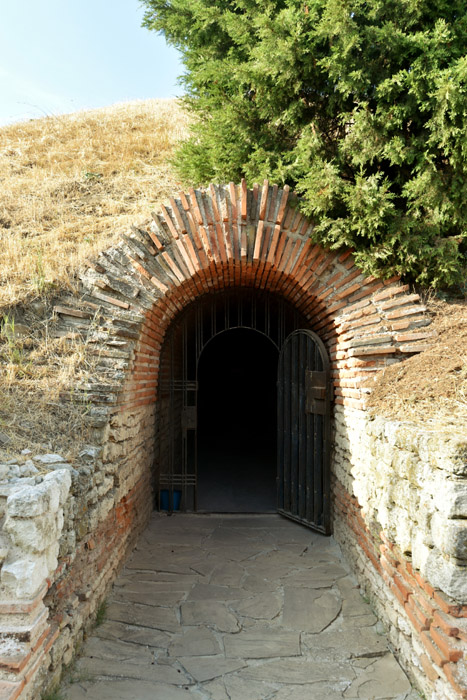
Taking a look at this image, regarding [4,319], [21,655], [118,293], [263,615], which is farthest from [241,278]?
[21,655]

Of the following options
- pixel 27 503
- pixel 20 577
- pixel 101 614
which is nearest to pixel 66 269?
pixel 27 503

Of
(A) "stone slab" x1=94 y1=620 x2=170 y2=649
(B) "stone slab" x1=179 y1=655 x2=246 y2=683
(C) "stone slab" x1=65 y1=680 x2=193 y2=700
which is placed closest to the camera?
(C) "stone slab" x1=65 y1=680 x2=193 y2=700

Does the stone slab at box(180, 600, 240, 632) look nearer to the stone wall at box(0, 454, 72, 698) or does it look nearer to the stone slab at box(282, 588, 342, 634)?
the stone slab at box(282, 588, 342, 634)

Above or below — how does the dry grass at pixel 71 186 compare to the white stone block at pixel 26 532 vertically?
above

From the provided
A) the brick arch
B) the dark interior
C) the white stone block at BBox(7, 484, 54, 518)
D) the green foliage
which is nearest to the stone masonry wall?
the brick arch

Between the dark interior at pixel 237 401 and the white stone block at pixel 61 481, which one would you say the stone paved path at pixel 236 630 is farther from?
the dark interior at pixel 237 401

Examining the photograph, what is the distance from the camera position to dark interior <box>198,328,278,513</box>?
956cm

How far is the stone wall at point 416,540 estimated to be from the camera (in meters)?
2.27

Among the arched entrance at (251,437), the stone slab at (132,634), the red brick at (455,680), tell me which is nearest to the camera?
the red brick at (455,680)

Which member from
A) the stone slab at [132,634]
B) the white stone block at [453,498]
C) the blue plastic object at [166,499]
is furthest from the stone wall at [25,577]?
the blue plastic object at [166,499]

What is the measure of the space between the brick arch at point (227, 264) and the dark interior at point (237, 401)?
486cm

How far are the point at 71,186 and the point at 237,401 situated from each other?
8.21 metres

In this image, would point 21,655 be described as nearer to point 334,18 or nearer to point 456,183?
point 456,183

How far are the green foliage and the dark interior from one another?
5486 millimetres
